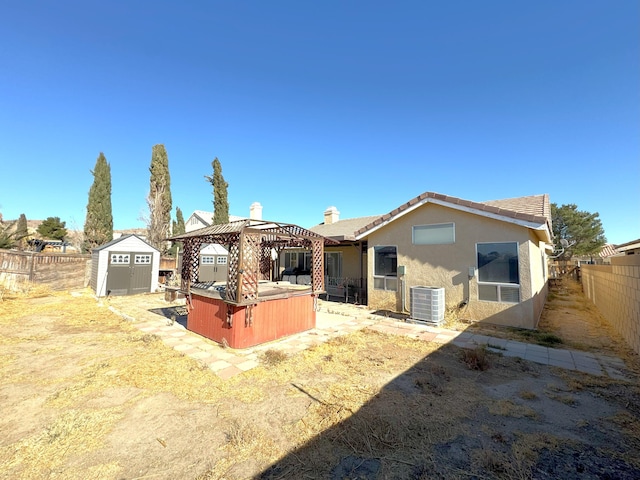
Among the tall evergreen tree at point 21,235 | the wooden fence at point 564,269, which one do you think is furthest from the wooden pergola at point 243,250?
the wooden fence at point 564,269

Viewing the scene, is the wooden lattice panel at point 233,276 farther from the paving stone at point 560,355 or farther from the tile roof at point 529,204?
the tile roof at point 529,204

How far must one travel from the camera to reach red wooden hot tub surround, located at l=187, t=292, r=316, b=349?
6125 mm

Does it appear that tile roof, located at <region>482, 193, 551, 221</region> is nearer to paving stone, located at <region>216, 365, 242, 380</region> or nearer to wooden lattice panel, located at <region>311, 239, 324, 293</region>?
wooden lattice panel, located at <region>311, 239, 324, 293</region>

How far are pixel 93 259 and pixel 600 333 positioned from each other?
2231cm

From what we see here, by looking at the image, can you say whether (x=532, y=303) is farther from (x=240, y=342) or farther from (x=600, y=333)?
(x=240, y=342)

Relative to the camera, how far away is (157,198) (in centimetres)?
2380

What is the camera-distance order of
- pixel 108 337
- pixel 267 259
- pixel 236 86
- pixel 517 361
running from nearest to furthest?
pixel 517 361 → pixel 108 337 → pixel 267 259 → pixel 236 86

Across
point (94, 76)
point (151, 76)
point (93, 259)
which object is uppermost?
point (151, 76)

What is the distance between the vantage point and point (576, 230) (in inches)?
1061

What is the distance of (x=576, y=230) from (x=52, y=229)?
187 feet

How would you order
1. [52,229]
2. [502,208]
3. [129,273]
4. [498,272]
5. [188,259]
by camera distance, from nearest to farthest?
[188,259] → [498,272] → [502,208] → [129,273] → [52,229]

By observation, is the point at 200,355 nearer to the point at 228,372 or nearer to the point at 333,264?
the point at 228,372

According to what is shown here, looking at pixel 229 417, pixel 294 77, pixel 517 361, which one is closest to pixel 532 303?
pixel 517 361

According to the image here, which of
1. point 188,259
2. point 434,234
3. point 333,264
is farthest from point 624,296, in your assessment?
point 188,259
